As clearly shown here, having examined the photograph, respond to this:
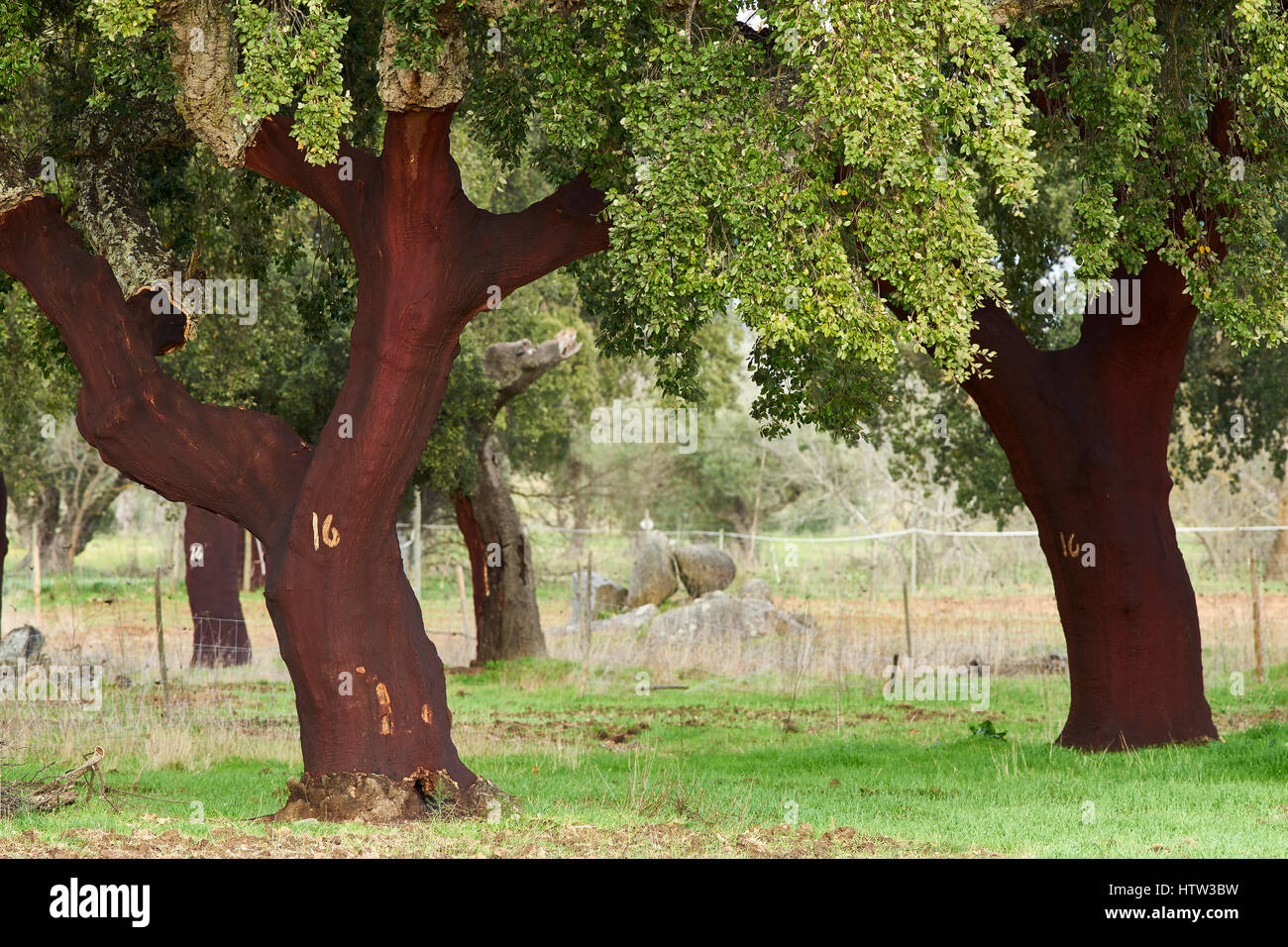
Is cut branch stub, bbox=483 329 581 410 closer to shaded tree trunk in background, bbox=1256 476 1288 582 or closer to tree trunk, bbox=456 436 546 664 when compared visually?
tree trunk, bbox=456 436 546 664

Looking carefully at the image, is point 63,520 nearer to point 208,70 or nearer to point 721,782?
point 721,782

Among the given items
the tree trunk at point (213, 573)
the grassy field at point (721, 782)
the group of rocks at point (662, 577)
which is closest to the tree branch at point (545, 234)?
the grassy field at point (721, 782)

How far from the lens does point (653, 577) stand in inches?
1107

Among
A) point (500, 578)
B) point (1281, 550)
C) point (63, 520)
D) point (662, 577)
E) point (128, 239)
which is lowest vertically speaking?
point (662, 577)

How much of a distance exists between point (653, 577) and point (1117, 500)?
686 inches

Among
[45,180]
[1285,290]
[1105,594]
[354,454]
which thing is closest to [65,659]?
[45,180]

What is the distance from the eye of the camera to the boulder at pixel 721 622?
2236 cm

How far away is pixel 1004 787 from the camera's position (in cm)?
971

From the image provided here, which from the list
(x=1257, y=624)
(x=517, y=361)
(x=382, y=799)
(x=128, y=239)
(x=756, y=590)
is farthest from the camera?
(x=756, y=590)

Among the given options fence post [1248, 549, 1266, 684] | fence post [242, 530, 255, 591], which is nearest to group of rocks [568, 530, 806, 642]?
fence post [1248, 549, 1266, 684]

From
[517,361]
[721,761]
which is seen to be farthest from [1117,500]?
[517,361]

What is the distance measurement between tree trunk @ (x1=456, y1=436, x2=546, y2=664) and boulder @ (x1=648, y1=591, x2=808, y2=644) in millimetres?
2291

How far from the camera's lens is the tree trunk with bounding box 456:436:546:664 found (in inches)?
823

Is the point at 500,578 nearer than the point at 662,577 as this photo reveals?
Yes
